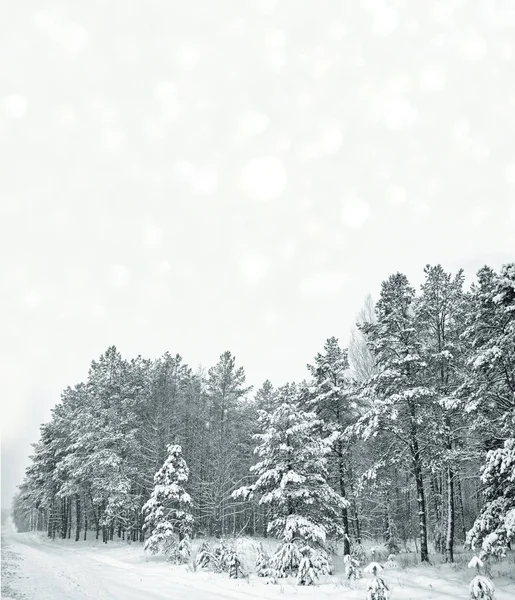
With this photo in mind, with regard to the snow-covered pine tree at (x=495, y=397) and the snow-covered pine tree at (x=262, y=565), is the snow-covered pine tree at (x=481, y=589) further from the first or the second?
the snow-covered pine tree at (x=262, y=565)

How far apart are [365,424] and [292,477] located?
5.42m

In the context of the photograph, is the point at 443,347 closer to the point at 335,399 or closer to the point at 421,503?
the point at 335,399

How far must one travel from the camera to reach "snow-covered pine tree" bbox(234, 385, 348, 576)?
59.4ft

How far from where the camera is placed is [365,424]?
21.3 m

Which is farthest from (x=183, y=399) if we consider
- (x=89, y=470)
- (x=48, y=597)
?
(x=48, y=597)

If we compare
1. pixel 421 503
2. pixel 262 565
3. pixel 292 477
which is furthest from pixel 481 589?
Result: pixel 262 565

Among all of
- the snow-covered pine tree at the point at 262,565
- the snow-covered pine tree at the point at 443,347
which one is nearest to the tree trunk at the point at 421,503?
the snow-covered pine tree at the point at 443,347

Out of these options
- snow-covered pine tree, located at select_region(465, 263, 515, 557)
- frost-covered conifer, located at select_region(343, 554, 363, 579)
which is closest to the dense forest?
snow-covered pine tree, located at select_region(465, 263, 515, 557)

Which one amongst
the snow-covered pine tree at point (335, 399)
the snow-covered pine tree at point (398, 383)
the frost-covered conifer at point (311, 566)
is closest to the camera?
the frost-covered conifer at point (311, 566)

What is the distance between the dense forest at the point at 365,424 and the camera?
650 inches

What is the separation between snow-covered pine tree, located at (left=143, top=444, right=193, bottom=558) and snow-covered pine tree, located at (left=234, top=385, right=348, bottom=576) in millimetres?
7811

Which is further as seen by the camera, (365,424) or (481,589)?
(365,424)

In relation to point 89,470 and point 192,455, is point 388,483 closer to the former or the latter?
point 192,455

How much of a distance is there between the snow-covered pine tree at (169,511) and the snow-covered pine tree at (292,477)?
25.6 feet
